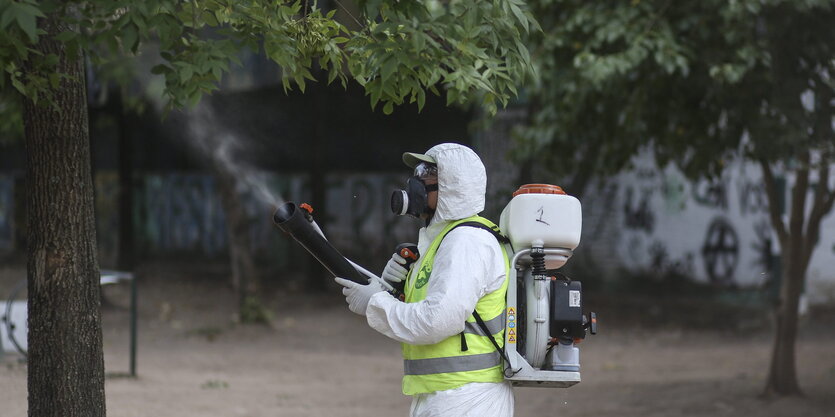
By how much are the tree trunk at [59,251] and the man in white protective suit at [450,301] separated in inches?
50.6

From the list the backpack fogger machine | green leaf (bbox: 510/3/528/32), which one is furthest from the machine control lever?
green leaf (bbox: 510/3/528/32)

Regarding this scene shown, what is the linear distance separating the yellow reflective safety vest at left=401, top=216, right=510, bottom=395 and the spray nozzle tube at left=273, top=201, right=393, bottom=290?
257 millimetres

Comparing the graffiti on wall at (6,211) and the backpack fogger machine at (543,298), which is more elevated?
the graffiti on wall at (6,211)

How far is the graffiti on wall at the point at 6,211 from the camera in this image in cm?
2531

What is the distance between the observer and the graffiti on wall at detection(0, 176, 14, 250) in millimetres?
25312

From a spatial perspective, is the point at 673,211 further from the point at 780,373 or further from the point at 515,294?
the point at 515,294

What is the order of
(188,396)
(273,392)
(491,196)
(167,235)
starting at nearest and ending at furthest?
(188,396) < (273,392) < (491,196) < (167,235)

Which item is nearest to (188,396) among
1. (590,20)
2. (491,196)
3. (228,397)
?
(228,397)

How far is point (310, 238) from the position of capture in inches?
154

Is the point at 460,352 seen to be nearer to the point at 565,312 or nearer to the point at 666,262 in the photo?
the point at 565,312

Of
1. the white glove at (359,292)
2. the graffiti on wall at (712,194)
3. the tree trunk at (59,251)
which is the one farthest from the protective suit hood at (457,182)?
the graffiti on wall at (712,194)

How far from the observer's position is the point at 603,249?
60.2 feet

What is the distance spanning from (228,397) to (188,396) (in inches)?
14.0

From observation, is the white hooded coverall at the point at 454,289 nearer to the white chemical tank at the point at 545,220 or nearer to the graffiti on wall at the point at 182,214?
the white chemical tank at the point at 545,220
